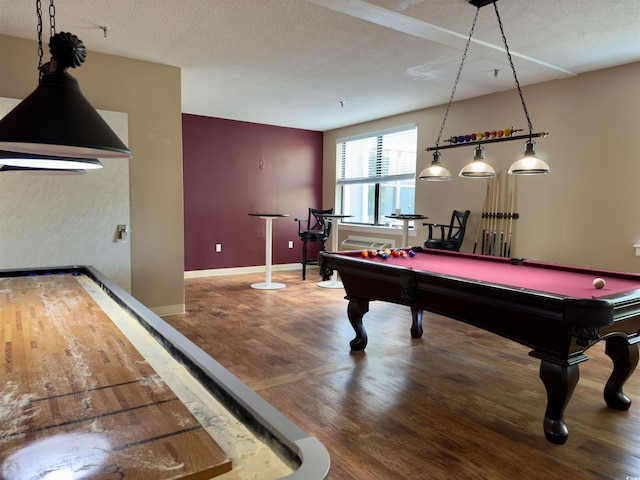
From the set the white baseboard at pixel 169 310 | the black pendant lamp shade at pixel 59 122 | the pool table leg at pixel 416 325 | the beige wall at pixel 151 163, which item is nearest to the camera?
the black pendant lamp shade at pixel 59 122

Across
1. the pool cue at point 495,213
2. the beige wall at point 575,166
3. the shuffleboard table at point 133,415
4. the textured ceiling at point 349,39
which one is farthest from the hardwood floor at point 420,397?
the textured ceiling at point 349,39

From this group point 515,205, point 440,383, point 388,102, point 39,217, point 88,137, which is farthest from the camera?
point 388,102

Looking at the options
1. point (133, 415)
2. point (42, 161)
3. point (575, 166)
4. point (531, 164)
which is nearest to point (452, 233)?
point (575, 166)

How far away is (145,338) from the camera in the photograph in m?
1.58

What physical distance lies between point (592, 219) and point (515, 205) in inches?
33.0

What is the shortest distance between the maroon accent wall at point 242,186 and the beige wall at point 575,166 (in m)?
3.04

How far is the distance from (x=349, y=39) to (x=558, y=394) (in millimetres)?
2939

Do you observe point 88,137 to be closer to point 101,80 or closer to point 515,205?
point 101,80

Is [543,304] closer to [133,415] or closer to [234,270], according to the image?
[133,415]

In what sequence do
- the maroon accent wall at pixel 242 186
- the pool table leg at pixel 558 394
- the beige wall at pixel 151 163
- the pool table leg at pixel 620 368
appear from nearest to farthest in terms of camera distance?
the pool table leg at pixel 558 394 → the pool table leg at pixel 620 368 → the beige wall at pixel 151 163 → the maroon accent wall at pixel 242 186

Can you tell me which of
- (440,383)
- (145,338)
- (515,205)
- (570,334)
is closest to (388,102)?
(515,205)

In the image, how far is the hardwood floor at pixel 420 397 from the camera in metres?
2.02

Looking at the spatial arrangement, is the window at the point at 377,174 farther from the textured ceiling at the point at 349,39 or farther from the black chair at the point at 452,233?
the textured ceiling at the point at 349,39

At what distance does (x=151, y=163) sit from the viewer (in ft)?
14.5
